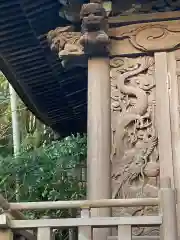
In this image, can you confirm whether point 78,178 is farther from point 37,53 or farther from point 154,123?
point 154,123

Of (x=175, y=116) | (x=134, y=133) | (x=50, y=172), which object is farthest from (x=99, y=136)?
(x=50, y=172)

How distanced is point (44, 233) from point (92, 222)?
1.10 ft

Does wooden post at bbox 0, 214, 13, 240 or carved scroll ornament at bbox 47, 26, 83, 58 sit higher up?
carved scroll ornament at bbox 47, 26, 83, 58

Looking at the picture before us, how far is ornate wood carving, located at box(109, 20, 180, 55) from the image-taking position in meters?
4.78

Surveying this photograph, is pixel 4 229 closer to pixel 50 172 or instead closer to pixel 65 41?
pixel 65 41

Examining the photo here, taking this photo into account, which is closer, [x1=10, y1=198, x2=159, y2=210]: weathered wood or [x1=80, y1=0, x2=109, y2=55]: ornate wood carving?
[x1=10, y1=198, x2=159, y2=210]: weathered wood

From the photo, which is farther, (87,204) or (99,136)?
(99,136)

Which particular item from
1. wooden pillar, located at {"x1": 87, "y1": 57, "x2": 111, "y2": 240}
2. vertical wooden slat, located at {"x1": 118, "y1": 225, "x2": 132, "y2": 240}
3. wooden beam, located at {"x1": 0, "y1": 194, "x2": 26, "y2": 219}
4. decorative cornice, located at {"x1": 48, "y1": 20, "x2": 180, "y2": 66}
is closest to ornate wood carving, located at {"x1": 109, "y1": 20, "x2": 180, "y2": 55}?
decorative cornice, located at {"x1": 48, "y1": 20, "x2": 180, "y2": 66}

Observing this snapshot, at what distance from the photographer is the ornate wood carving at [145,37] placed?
4.78m

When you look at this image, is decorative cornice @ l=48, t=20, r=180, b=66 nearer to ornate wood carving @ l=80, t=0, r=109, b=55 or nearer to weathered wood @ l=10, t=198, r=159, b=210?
ornate wood carving @ l=80, t=0, r=109, b=55

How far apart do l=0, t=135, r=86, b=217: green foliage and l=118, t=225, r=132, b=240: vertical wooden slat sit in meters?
5.66

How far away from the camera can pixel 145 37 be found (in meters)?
4.83

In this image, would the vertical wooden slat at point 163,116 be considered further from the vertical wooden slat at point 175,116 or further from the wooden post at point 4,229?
the wooden post at point 4,229

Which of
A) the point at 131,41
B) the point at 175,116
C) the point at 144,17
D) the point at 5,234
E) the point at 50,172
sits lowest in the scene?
the point at 5,234
